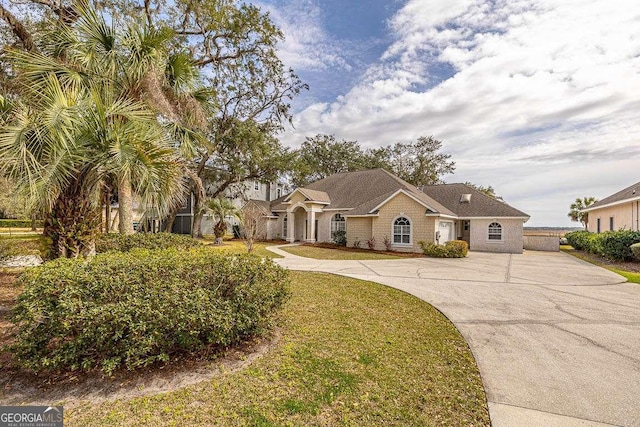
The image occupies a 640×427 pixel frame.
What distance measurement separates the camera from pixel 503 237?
21.6 metres

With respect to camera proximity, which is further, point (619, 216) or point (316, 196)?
point (316, 196)

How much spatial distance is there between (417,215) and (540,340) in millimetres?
14747

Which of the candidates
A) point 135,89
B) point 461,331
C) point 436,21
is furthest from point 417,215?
point 135,89

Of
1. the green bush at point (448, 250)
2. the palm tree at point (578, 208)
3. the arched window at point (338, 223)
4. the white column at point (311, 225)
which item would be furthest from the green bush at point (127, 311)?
the palm tree at point (578, 208)

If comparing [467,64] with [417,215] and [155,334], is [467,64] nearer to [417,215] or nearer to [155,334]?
[417,215]

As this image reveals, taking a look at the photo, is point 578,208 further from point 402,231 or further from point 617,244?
point 402,231

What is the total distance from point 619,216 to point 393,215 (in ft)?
56.5

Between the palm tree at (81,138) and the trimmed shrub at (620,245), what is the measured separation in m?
21.4

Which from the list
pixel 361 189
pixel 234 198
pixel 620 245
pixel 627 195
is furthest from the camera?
pixel 234 198

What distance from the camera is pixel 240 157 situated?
25.7m

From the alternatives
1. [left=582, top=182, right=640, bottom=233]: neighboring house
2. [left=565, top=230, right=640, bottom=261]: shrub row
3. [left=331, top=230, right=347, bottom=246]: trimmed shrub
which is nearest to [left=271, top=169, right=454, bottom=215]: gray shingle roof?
[left=331, top=230, right=347, bottom=246]: trimmed shrub

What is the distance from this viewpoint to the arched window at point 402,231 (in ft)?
65.8

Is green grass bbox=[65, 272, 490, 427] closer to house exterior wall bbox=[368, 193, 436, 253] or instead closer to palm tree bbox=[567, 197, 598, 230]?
house exterior wall bbox=[368, 193, 436, 253]

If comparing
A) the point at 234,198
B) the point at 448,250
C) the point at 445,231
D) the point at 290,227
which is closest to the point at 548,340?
the point at 448,250
